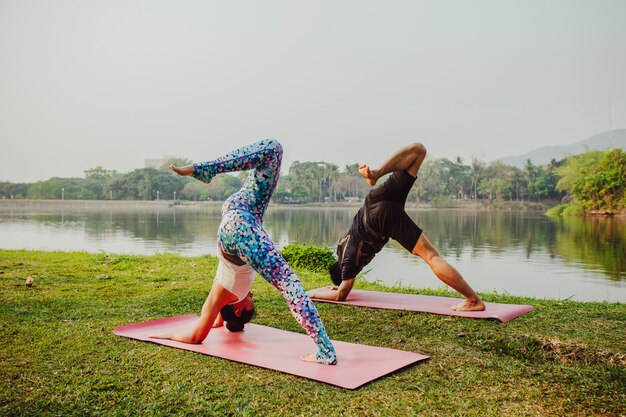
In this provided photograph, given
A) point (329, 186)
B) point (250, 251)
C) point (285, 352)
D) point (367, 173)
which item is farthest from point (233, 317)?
point (329, 186)

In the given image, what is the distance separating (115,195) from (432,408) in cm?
7197

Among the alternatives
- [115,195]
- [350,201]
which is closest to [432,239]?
[350,201]

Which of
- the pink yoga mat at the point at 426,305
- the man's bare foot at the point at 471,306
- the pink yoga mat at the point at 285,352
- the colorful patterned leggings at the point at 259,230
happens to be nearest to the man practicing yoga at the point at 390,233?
the man's bare foot at the point at 471,306

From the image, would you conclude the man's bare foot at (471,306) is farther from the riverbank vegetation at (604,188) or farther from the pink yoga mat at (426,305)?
the riverbank vegetation at (604,188)

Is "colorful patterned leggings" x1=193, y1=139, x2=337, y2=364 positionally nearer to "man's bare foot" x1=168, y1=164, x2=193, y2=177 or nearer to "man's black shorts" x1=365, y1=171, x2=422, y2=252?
"man's bare foot" x1=168, y1=164, x2=193, y2=177

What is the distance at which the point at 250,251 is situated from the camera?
3.73 metres

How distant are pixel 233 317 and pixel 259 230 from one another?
87 cm

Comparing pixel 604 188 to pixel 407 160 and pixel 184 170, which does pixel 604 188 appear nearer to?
pixel 407 160

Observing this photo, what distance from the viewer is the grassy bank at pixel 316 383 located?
2.96 meters

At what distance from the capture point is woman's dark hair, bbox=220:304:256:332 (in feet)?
14.1

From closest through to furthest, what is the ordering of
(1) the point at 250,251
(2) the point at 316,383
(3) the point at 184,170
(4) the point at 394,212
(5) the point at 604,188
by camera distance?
(2) the point at 316,383
(3) the point at 184,170
(1) the point at 250,251
(4) the point at 394,212
(5) the point at 604,188

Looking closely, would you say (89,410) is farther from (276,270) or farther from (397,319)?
(397,319)

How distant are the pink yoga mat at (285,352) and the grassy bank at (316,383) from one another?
88 millimetres

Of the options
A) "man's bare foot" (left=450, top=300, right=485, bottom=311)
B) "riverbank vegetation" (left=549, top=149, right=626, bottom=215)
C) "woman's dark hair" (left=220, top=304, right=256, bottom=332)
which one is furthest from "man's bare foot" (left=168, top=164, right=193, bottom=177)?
"riverbank vegetation" (left=549, top=149, right=626, bottom=215)
